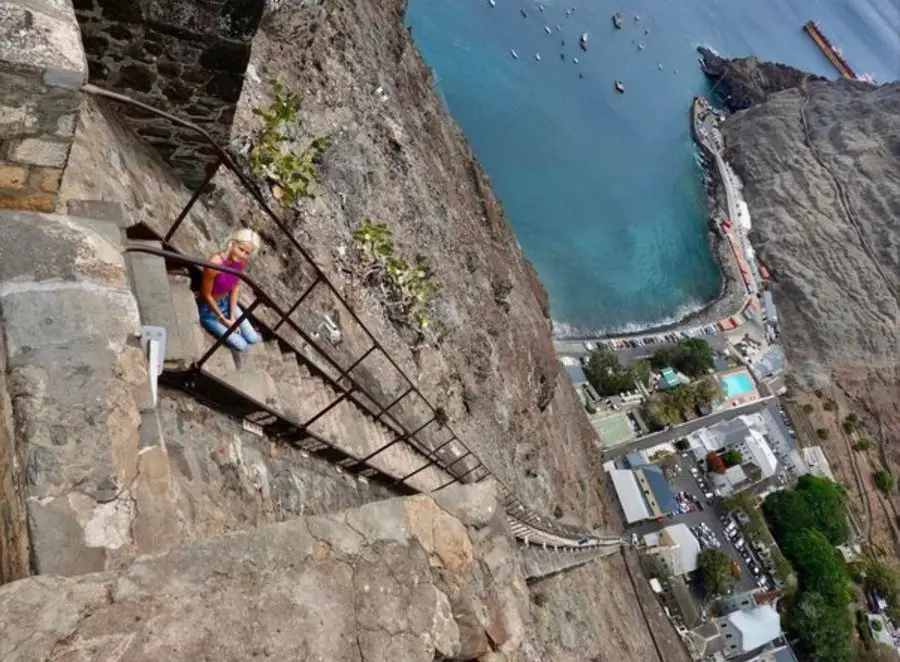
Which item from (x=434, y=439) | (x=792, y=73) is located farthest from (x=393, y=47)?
(x=792, y=73)

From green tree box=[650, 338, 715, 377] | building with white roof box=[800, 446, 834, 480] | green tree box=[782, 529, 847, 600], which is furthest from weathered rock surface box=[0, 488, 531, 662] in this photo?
building with white roof box=[800, 446, 834, 480]

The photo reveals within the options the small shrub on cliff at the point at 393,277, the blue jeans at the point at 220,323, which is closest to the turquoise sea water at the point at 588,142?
the small shrub on cliff at the point at 393,277

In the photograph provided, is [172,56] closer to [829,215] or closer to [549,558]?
[549,558]

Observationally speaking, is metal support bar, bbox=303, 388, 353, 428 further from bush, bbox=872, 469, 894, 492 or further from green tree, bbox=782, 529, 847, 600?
bush, bbox=872, 469, 894, 492

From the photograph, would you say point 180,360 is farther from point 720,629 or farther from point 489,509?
point 720,629

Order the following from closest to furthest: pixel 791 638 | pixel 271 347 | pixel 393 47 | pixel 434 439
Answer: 1. pixel 271 347
2. pixel 434 439
3. pixel 393 47
4. pixel 791 638

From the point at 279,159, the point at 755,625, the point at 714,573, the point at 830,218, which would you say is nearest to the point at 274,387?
the point at 279,159
